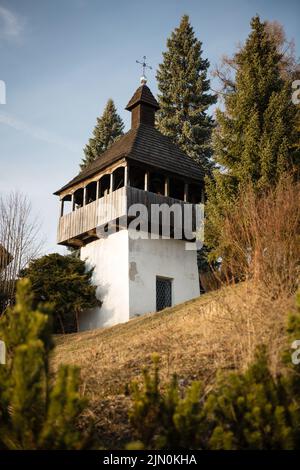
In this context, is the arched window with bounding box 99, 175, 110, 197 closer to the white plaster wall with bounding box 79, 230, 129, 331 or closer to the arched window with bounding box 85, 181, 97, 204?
the arched window with bounding box 85, 181, 97, 204

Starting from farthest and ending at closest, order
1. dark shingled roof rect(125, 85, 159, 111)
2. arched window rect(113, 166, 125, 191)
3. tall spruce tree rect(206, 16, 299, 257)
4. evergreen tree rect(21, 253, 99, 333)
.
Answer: dark shingled roof rect(125, 85, 159, 111), arched window rect(113, 166, 125, 191), evergreen tree rect(21, 253, 99, 333), tall spruce tree rect(206, 16, 299, 257)

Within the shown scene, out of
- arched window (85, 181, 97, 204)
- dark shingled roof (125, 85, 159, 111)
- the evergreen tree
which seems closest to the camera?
the evergreen tree

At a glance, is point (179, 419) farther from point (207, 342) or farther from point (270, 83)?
point (270, 83)

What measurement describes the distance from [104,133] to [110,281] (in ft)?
49.2

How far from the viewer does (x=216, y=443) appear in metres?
3.42

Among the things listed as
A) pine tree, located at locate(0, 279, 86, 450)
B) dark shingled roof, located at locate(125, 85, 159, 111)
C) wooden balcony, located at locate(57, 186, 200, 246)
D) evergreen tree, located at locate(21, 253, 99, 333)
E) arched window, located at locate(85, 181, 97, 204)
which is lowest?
pine tree, located at locate(0, 279, 86, 450)

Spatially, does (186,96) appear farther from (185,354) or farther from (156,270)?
(185,354)

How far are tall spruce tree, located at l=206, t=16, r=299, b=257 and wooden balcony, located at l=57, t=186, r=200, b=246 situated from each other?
12.0ft

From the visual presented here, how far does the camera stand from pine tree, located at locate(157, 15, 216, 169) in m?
26.5

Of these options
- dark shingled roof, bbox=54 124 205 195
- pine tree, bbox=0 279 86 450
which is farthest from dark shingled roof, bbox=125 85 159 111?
pine tree, bbox=0 279 86 450

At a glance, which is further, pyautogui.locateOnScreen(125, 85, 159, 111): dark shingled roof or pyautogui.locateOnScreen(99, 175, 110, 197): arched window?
pyautogui.locateOnScreen(125, 85, 159, 111): dark shingled roof

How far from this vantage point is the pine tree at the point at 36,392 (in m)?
3.17

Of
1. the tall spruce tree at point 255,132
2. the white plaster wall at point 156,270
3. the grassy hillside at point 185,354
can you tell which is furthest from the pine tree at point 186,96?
the grassy hillside at point 185,354

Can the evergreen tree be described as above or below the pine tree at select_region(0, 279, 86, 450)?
above
